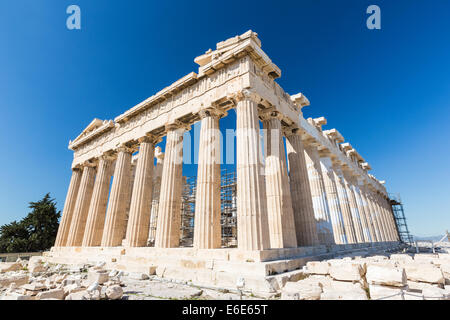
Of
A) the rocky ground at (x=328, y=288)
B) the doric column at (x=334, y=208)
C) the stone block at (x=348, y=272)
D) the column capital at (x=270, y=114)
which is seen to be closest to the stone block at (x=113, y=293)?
the rocky ground at (x=328, y=288)

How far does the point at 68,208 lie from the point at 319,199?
24126 mm

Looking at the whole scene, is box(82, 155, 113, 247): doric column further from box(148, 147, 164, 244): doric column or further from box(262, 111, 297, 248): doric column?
box(262, 111, 297, 248): doric column

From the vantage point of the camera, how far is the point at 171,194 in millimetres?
13367

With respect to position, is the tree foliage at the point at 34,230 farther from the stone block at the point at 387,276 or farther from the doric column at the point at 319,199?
the stone block at the point at 387,276

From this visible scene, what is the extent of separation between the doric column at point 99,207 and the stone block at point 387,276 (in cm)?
1974

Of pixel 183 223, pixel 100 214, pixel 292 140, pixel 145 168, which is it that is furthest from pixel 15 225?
pixel 292 140

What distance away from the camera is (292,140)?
15.4 meters

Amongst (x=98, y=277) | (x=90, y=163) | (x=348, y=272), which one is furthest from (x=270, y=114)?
(x=90, y=163)

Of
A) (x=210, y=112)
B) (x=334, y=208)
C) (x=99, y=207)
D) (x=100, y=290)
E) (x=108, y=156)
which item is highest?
(x=108, y=156)

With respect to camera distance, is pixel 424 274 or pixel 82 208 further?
pixel 82 208

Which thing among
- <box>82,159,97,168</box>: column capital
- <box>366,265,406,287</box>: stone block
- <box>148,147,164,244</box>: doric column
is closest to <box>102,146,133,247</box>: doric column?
<box>148,147,164,244</box>: doric column

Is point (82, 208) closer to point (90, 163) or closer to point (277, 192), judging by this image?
point (90, 163)

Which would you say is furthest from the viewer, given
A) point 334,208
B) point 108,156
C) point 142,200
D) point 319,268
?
point 108,156

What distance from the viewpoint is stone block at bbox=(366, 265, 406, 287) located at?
16.6 feet
